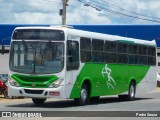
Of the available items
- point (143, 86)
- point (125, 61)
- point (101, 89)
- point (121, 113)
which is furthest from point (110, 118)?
point (143, 86)

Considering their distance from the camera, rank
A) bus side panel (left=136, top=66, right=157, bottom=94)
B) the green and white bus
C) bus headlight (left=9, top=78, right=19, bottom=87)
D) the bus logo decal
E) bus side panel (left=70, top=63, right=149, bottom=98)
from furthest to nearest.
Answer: bus side panel (left=136, top=66, right=157, bottom=94)
the bus logo decal
bus side panel (left=70, top=63, right=149, bottom=98)
bus headlight (left=9, top=78, right=19, bottom=87)
the green and white bus

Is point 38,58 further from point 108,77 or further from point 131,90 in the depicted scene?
point 131,90

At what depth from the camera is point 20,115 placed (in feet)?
55.2

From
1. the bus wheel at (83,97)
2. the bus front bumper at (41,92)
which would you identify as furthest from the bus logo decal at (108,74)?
the bus front bumper at (41,92)

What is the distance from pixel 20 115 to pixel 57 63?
4325 millimetres

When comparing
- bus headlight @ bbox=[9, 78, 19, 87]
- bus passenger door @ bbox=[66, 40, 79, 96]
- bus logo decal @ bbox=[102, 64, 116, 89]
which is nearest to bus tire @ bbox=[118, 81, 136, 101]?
bus logo decal @ bbox=[102, 64, 116, 89]

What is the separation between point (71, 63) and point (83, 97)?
187cm

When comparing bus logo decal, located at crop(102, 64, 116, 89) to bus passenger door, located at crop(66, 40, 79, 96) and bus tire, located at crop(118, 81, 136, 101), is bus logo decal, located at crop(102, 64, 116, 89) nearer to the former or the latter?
bus tire, located at crop(118, 81, 136, 101)

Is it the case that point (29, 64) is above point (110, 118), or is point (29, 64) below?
above

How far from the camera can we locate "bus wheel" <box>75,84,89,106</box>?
2212 centimetres

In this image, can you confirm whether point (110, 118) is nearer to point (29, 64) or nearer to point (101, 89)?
point (29, 64)

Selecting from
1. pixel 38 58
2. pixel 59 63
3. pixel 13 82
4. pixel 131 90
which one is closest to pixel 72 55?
pixel 59 63

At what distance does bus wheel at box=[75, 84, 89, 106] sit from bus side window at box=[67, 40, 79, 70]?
1.20 metres

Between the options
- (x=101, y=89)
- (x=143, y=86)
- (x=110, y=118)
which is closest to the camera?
(x=110, y=118)
